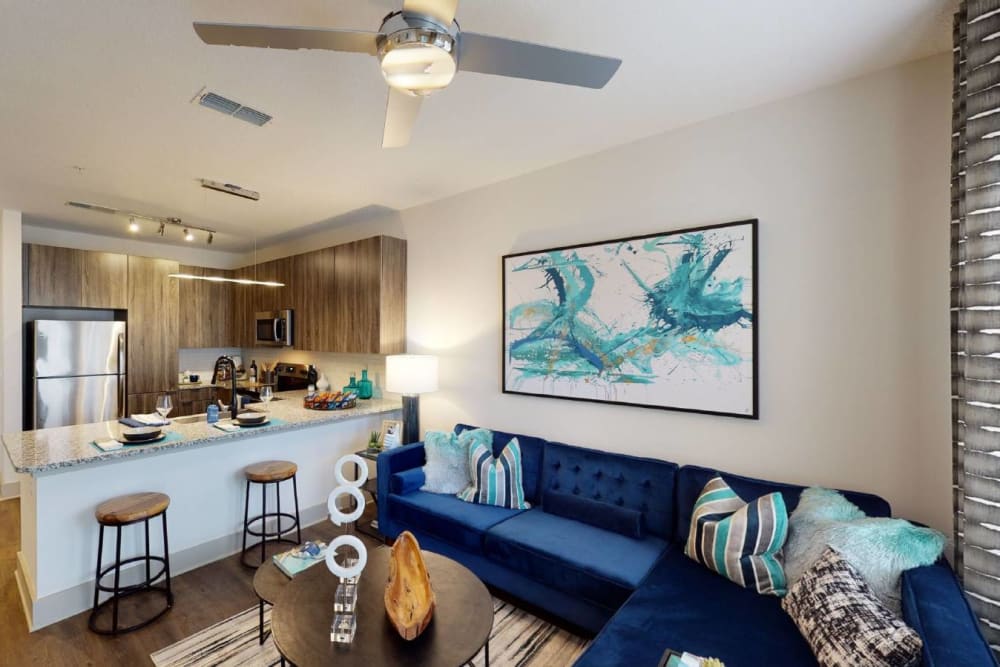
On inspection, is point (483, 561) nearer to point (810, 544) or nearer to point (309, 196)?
point (810, 544)

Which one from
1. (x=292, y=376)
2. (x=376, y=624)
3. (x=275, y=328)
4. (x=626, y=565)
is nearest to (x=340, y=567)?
(x=376, y=624)

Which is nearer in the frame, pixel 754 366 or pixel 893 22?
pixel 893 22

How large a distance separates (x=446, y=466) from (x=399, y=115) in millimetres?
2232

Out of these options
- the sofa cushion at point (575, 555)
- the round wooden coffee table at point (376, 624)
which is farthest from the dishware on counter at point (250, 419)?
the sofa cushion at point (575, 555)

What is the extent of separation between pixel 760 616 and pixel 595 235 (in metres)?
2.16

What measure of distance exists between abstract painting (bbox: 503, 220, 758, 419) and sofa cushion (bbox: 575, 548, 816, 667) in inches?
36.7

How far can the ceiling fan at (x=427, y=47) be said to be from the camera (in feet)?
4.15

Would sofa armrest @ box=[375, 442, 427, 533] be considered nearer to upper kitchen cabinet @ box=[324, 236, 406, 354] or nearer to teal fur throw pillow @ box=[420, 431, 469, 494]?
teal fur throw pillow @ box=[420, 431, 469, 494]

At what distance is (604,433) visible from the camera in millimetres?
2898

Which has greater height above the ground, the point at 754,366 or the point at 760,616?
the point at 754,366

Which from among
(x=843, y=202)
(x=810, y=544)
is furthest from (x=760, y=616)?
(x=843, y=202)

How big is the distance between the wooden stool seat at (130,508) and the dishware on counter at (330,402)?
129 cm

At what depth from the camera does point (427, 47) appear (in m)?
1.30

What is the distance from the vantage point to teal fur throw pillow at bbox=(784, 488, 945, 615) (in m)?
1.57
